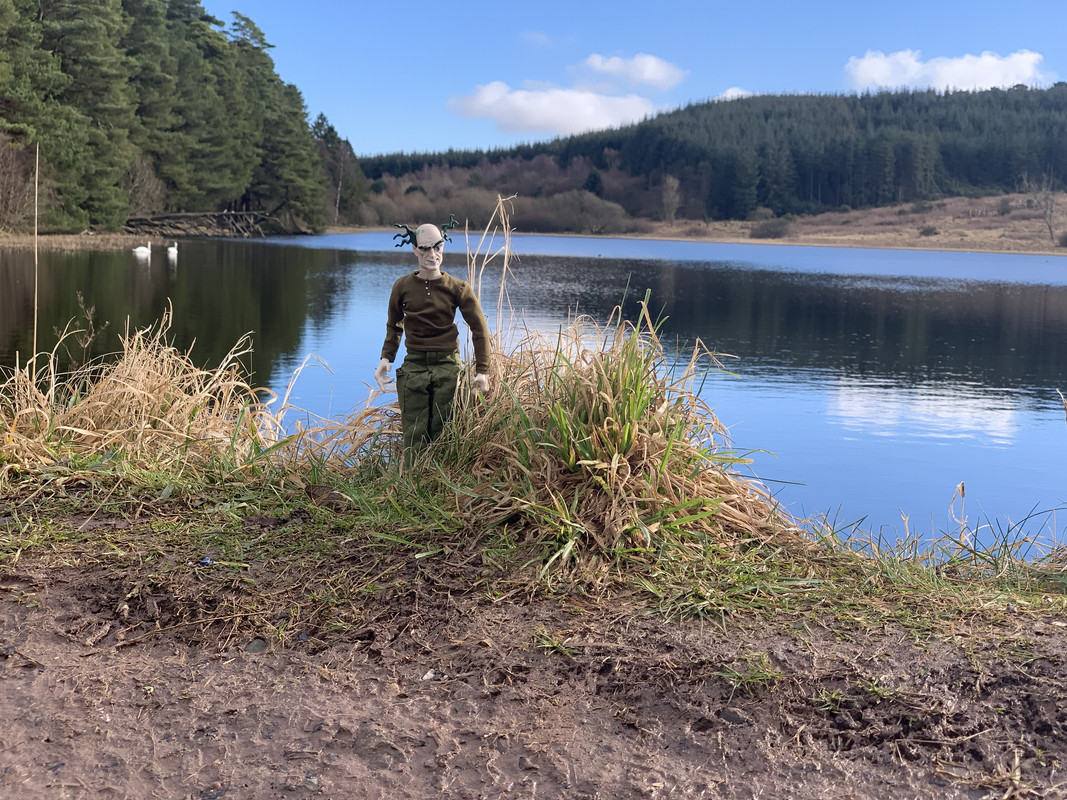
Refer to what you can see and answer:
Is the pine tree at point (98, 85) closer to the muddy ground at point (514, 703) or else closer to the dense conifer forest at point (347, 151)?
the dense conifer forest at point (347, 151)

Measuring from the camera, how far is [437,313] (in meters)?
4.88

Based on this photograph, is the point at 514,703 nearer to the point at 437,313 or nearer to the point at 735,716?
the point at 735,716

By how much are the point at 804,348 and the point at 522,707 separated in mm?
17276

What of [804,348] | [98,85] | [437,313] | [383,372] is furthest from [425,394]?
[98,85]

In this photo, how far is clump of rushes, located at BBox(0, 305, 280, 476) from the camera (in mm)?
4852

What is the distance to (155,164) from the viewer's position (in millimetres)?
50375

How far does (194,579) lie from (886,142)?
119 m

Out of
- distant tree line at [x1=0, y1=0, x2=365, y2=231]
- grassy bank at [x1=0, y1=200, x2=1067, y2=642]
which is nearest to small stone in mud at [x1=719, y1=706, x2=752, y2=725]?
grassy bank at [x1=0, y1=200, x2=1067, y2=642]

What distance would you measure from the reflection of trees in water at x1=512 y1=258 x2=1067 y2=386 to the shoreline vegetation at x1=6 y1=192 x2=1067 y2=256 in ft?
147

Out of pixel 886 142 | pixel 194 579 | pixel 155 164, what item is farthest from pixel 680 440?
pixel 886 142

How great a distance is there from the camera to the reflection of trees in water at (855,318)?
57.6 feet

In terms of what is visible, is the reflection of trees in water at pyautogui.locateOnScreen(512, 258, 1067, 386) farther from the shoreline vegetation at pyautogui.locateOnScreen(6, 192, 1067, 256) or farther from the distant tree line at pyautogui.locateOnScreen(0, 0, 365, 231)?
the shoreline vegetation at pyautogui.locateOnScreen(6, 192, 1067, 256)

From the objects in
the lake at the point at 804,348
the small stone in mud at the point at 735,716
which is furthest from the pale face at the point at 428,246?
the small stone in mud at the point at 735,716

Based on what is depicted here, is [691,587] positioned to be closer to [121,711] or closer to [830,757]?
[830,757]
